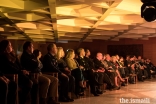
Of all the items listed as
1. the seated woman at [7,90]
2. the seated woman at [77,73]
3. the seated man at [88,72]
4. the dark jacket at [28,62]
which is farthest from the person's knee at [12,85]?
the seated man at [88,72]

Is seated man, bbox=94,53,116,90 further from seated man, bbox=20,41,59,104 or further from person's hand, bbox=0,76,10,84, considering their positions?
person's hand, bbox=0,76,10,84

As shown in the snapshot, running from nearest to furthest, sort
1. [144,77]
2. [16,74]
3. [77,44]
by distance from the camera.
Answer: [16,74] < [144,77] < [77,44]

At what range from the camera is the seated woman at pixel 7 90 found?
3.11 metres

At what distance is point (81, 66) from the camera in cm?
566

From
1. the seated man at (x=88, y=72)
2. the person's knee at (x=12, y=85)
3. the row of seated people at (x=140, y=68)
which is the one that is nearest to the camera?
the person's knee at (x=12, y=85)

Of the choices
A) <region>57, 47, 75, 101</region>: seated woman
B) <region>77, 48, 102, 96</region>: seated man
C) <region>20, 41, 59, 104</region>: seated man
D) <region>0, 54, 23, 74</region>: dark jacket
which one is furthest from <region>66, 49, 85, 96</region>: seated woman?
<region>0, 54, 23, 74</region>: dark jacket

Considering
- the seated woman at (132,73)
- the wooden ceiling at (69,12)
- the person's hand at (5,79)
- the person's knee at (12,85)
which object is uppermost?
the wooden ceiling at (69,12)

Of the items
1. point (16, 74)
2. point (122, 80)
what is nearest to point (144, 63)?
point (122, 80)

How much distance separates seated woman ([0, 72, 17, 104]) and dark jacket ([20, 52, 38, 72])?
24.7 inches

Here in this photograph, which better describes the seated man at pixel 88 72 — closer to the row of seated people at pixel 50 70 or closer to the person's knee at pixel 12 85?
the row of seated people at pixel 50 70

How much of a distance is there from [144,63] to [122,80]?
351 centimetres

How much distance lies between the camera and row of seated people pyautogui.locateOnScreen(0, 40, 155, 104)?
345 centimetres

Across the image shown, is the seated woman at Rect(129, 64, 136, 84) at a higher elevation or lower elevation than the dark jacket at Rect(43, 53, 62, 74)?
lower

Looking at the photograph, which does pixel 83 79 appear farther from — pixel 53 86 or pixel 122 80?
pixel 122 80
